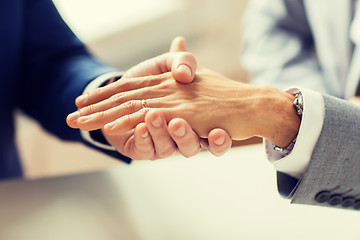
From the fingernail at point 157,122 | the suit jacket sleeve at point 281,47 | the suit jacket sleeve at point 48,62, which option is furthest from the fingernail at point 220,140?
the suit jacket sleeve at point 281,47

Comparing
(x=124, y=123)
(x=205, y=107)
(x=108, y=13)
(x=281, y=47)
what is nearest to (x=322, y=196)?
(x=205, y=107)

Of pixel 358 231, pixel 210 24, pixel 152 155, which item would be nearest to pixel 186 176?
pixel 152 155

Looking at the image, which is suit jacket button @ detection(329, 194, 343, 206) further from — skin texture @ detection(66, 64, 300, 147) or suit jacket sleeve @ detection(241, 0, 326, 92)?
suit jacket sleeve @ detection(241, 0, 326, 92)

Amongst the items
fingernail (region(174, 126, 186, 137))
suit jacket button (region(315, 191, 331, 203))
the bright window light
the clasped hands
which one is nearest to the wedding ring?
the clasped hands

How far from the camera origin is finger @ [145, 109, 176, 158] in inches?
23.0

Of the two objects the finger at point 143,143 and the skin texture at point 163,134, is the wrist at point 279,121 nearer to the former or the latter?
the skin texture at point 163,134

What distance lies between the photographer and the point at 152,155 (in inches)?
25.6

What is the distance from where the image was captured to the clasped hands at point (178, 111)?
2.02 feet

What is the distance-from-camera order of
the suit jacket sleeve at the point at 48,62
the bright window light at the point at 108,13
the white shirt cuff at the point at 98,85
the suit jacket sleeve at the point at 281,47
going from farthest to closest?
the bright window light at the point at 108,13
the suit jacket sleeve at the point at 281,47
the suit jacket sleeve at the point at 48,62
the white shirt cuff at the point at 98,85

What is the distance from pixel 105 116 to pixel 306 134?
0.35 meters

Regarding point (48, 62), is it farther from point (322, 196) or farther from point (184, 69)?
point (322, 196)

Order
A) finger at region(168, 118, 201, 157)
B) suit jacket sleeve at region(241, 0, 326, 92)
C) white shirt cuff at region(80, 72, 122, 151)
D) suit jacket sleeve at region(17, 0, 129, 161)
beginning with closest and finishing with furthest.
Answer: finger at region(168, 118, 201, 157) < white shirt cuff at region(80, 72, 122, 151) < suit jacket sleeve at region(17, 0, 129, 161) < suit jacket sleeve at region(241, 0, 326, 92)

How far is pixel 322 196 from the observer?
2.13ft

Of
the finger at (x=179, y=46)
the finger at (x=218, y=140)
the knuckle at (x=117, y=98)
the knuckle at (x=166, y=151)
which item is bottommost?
the knuckle at (x=166, y=151)
